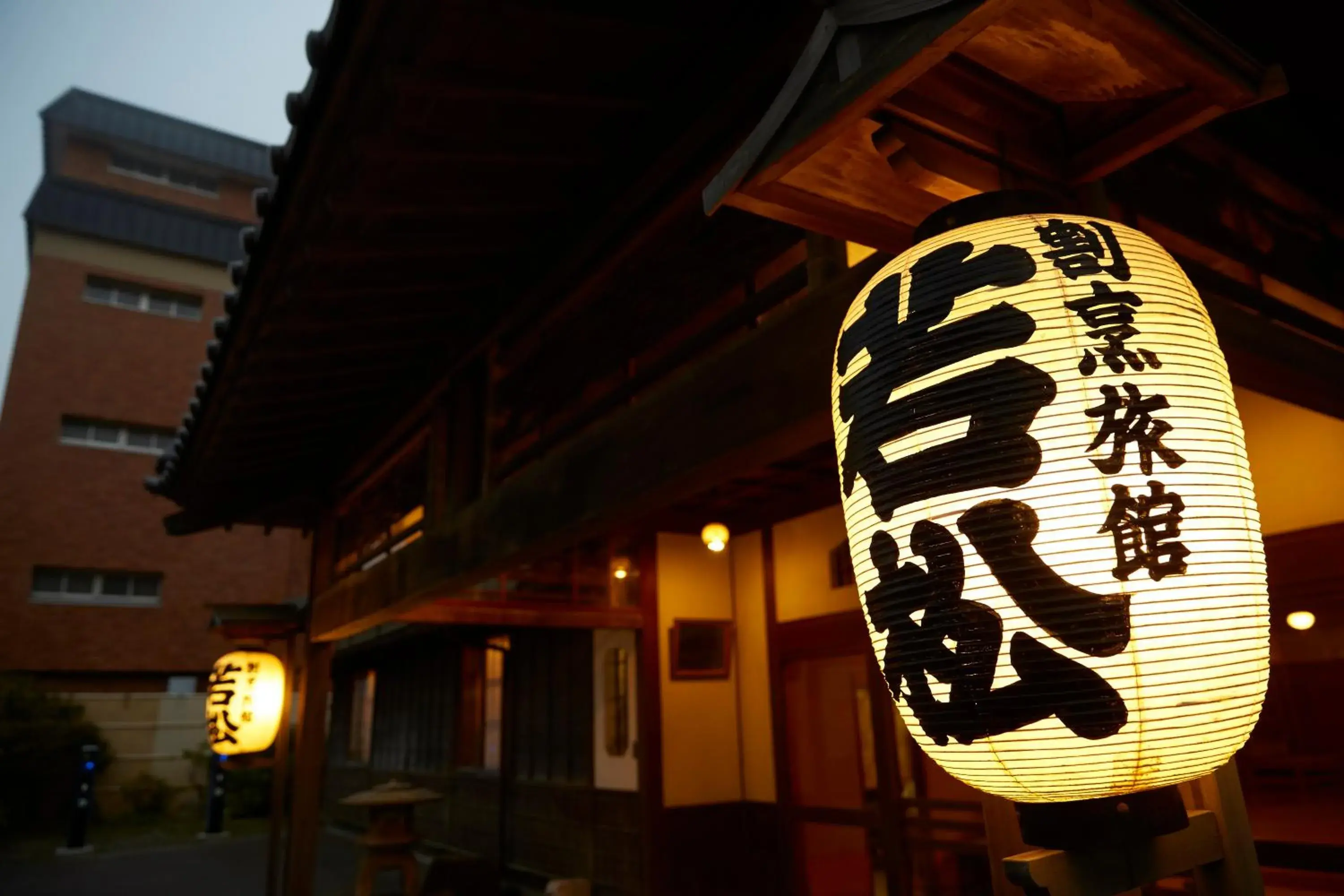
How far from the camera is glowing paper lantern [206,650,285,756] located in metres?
10.1

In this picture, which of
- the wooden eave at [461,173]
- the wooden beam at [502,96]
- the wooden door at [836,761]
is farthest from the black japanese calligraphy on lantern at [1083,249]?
the wooden door at [836,761]

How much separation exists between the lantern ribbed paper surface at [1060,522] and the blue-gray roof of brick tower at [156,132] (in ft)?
104

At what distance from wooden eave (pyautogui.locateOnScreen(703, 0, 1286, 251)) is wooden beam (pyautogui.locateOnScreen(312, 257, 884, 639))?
1.51ft

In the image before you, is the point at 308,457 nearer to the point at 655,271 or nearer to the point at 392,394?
the point at 392,394

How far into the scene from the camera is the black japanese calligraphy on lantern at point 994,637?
5.82 feet

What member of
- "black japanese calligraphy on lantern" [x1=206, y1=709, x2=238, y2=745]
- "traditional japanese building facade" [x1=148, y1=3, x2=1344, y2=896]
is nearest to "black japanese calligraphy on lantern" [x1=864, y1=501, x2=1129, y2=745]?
"traditional japanese building facade" [x1=148, y1=3, x2=1344, y2=896]

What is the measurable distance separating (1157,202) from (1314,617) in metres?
3.09

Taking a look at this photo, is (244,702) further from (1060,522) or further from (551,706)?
(1060,522)

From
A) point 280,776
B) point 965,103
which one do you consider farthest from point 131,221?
point 965,103

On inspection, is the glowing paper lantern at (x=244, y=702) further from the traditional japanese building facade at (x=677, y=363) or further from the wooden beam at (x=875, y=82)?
the wooden beam at (x=875, y=82)

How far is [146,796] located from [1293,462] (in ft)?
91.5

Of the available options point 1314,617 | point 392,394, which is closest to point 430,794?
point 392,394

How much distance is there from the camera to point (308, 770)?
966 centimetres

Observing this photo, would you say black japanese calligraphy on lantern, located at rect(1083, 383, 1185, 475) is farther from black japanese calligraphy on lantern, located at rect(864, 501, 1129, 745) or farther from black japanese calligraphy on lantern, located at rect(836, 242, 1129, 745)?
black japanese calligraphy on lantern, located at rect(864, 501, 1129, 745)
